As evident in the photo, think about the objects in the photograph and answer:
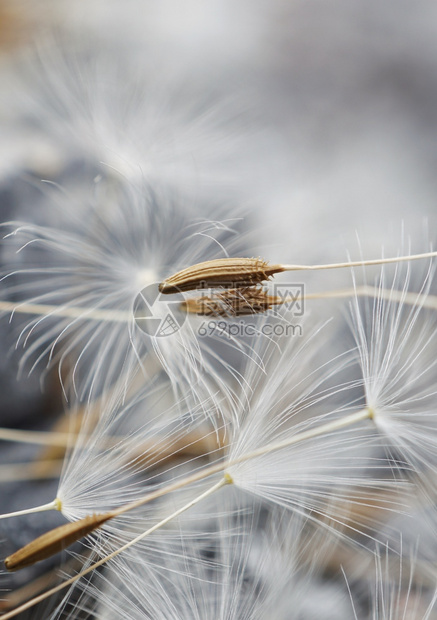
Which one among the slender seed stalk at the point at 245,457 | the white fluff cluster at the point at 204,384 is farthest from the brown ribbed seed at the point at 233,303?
the slender seed stalk at the point at 245,457

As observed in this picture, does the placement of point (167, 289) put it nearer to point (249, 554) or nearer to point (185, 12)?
point (249, 554)

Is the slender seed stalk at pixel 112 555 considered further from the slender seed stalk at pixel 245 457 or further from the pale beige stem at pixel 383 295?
the pale beige stem at pixel 383 295

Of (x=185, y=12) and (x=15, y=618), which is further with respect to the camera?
(x=185, y=12)

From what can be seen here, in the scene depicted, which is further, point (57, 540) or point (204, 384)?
point (204, 384)

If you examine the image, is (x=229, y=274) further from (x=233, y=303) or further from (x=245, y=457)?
(x=245, y=457)

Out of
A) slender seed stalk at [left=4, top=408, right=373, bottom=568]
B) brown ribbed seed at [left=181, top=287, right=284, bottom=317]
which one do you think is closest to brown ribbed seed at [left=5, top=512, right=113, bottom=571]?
slender seed stalk at [left=4, top=408, right=373, bottom=568]

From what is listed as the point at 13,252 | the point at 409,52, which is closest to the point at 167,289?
the point at 13,252

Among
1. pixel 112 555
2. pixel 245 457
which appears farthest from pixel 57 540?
pixel 245 457

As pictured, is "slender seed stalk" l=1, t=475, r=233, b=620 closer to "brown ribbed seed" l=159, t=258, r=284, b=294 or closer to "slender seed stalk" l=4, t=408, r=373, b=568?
"slender seed stalk" l=4, t=408, r=373, b=568
